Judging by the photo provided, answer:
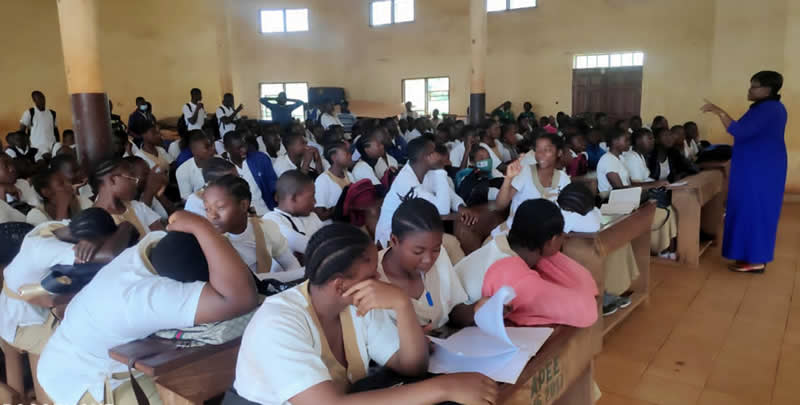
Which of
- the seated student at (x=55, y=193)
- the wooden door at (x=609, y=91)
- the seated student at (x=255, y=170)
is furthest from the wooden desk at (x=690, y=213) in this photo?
the wooden door at (x=609, y=91)

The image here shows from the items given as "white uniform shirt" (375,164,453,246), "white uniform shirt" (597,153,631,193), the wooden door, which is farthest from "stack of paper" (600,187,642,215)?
the wooden door

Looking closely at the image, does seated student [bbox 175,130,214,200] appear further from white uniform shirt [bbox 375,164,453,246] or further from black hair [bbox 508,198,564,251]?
black hair [bbox 508,198,564,251]

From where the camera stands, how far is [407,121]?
10125 mm

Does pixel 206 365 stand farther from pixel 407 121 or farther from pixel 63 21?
pixel 407 121

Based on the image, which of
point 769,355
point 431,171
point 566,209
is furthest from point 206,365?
point 769,355

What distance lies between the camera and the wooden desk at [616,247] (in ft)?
10.6

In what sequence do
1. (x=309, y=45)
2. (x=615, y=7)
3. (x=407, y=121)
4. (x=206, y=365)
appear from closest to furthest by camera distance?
1. (x=206, y=365)
2. (x=407, y=121)
3. (x=615, y=7)
4. (x=309, y=45)

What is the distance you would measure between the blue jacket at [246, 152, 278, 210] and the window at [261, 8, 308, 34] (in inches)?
489

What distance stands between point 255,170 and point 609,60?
9.83 meters

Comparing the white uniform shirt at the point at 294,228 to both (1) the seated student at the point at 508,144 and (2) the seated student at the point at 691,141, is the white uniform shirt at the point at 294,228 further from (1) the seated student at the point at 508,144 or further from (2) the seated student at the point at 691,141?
(2) the seated student at the point at 691,141

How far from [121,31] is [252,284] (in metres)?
13.6

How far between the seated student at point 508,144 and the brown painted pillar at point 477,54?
1091 millimetres

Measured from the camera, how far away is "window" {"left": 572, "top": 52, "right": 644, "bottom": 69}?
40.4 ft

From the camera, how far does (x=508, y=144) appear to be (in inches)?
298
